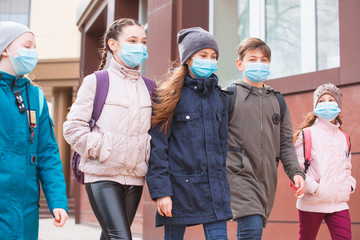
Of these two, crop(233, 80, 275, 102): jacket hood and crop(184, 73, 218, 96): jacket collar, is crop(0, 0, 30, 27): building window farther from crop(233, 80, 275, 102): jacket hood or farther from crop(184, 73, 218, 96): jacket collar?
crop(184, 73, 218, 96): jacket collar

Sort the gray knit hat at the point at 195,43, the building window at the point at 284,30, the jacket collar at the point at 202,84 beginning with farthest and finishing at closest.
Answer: the building window at the point at 284,30, the gray knit hat at the point at 195,43, the jacket collar at the point at 202,84

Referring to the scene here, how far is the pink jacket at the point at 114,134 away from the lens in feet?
10.8

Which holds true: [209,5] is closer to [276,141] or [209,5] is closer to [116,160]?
[276,141]

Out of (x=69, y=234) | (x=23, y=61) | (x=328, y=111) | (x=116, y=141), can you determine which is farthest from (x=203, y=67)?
(x=69, y=234)

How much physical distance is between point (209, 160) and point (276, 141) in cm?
84

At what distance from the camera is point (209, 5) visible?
794 cm

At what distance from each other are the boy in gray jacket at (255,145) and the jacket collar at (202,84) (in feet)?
1.32

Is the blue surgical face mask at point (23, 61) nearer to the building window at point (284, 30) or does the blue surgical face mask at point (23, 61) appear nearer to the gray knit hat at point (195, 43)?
the gray knit hat at point (195, 43)

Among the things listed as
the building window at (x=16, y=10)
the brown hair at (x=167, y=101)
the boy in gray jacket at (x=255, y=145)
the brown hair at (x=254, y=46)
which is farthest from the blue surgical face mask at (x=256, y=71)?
the building window at (x=16, y=10)

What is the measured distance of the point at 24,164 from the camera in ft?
9.53

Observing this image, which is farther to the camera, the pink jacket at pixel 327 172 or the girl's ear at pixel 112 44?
the pink jacket at pixel 327 172

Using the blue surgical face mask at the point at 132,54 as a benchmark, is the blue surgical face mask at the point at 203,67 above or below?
below

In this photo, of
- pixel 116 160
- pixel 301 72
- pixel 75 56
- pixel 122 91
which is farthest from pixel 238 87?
pixel 75 56

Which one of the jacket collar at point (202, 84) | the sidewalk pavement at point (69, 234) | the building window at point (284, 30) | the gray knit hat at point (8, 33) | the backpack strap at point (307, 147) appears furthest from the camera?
the sidewalk pavement at point (69, 234)
